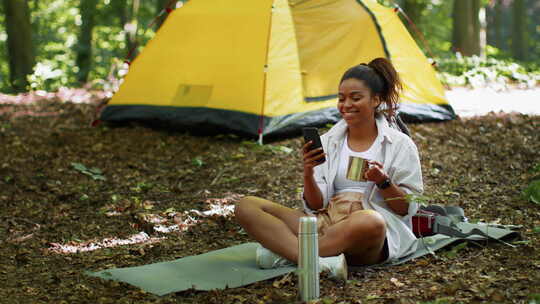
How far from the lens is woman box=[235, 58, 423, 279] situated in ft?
11.3

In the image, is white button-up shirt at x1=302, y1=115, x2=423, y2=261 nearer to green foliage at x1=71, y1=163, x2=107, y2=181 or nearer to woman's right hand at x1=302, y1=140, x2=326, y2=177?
woman's right hand at x1=302, y1=140, x2=326, y2=177

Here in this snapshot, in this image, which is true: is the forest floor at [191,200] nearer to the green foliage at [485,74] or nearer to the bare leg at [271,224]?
the bare leg at [271,224]

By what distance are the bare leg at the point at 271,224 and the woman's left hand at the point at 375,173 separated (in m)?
0.54

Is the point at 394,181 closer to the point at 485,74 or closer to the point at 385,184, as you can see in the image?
the point at 385,184

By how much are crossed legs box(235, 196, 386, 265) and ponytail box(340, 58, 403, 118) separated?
711 mm

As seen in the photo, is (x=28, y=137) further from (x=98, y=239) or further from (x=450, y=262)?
(x=450, y=262)

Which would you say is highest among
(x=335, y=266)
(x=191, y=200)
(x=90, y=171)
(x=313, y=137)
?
(x=313, y=137)

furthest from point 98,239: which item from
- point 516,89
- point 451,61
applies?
point 451,61

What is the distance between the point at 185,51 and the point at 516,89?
17.1 feet

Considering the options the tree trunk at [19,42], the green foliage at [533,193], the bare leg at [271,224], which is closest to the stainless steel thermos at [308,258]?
the bare leg at [271,224]

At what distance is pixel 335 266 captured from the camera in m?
3.36

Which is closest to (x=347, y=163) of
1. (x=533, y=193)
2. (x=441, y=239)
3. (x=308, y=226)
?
(x=441, y=239)

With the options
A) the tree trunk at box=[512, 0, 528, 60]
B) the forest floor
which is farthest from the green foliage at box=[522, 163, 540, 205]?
the tree trunk at box=[512, 0, 528, 60]

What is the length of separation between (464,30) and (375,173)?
428 inches
